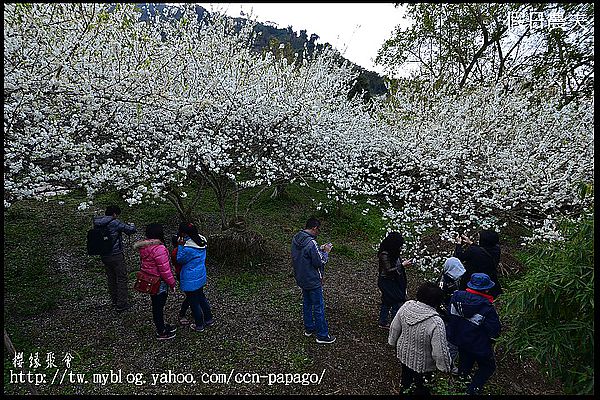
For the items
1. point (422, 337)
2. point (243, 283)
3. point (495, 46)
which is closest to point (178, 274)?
point (243, 283)

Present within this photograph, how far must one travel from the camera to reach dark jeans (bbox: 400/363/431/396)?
9.20 feet

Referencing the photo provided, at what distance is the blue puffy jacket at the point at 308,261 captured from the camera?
11.7 feet

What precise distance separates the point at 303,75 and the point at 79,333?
18.6 feet

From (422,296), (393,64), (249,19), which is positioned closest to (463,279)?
(422,296)

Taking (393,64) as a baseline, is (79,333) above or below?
below

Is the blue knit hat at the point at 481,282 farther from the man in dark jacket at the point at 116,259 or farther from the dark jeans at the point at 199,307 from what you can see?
the man in dark jacket at the point at 116,259

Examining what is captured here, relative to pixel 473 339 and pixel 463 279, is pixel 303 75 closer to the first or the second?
pixel 463 279

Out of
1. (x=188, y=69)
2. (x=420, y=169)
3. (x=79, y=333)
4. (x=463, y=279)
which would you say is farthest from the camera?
(x=420, y=169)

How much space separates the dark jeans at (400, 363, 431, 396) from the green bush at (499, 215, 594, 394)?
680 millimetres

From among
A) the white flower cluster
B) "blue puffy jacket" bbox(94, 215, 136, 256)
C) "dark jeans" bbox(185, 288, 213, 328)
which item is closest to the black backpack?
"blue puffy jacket" bbox(94, 215, 136, 256)

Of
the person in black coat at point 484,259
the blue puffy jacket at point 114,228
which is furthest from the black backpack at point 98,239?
the person in black coat at point 484,259

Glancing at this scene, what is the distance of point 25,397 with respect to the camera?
293 cm

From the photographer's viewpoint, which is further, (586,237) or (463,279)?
(463,279)

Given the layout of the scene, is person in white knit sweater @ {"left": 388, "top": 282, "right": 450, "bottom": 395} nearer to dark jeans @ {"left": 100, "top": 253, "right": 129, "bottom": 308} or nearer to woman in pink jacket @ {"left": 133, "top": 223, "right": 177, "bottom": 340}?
woman in pink jacket @ {"left": 133, "top": 223, "right": 177, "bottom": 340}
